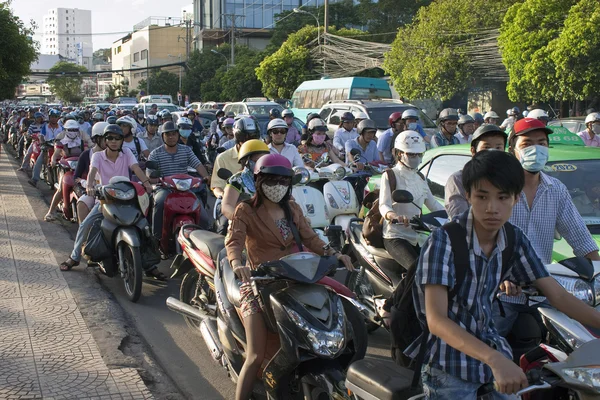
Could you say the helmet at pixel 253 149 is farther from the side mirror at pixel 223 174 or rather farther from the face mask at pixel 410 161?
the face mask at pixel 410 161

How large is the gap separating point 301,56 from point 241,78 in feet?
33.0

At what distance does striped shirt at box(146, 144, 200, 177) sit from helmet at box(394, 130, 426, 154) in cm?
363

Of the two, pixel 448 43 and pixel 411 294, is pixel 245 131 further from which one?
pixel 448 43

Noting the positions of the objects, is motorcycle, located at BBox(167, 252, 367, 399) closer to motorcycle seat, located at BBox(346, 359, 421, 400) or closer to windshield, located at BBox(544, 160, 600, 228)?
motorcycle seat, located at BBox(346, 359, 421, 400)

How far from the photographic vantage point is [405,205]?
19.0 feet

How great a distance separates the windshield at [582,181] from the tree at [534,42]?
741 inches

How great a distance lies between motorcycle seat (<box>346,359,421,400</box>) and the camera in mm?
2727

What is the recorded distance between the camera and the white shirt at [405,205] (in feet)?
18.1

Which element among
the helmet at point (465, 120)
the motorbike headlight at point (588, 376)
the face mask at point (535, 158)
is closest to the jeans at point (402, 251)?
the face mask at point (535, 158)

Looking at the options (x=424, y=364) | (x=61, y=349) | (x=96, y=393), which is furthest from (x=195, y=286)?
(x=424, y=364)

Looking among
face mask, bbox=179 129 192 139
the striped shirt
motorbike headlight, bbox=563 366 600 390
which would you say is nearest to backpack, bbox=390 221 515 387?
motorbike headlight, bbox=563 366 600 390

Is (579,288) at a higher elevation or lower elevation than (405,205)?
lower

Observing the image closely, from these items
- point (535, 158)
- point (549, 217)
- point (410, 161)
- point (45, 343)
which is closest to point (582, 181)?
point (410, 161)

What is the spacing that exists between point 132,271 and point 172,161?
6.99 ft
